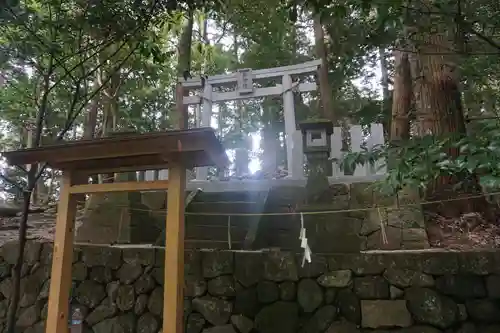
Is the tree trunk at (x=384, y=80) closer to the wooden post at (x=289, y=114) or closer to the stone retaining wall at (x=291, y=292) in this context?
the wooden post at (x=289, y=114)

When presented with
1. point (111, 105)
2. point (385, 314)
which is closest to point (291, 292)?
point (385, 314)

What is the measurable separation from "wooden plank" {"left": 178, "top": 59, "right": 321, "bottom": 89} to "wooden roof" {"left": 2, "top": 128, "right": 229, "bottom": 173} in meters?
4.69

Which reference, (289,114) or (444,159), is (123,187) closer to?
(444,159)

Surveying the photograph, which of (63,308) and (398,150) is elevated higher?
(398,150)

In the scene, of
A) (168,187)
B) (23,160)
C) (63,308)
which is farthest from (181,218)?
(23,160)

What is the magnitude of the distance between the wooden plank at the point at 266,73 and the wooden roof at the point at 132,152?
469 centimetres

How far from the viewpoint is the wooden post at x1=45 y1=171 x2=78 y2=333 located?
128 inches

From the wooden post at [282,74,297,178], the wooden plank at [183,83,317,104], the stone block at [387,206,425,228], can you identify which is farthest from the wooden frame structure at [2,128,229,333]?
the wooden plank at [183,83,317,104]

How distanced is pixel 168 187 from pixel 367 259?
228 cm

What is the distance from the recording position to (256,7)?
984 cm

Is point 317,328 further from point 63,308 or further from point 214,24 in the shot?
point 214,24

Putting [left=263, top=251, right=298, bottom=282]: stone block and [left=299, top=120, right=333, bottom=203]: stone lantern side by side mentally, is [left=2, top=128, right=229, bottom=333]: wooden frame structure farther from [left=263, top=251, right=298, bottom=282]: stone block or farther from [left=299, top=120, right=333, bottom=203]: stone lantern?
[left=299, top=120, right=333, bottom=203]: stone lantern

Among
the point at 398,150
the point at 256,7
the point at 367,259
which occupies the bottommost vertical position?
the point at 367,259

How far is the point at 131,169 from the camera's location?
3633mm
